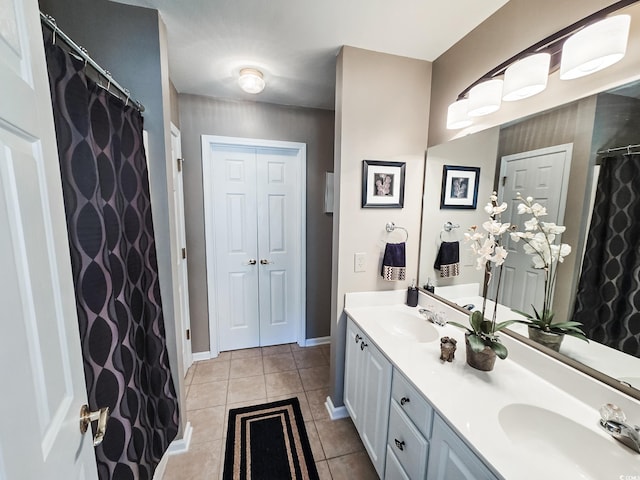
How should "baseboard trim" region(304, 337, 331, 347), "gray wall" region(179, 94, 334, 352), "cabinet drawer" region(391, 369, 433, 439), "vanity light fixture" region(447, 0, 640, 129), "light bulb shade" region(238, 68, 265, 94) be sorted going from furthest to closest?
"baseboard trim" region(304, 337, 331, 347), "gray wall" region(179, 94, 334, 352), "light bulb shade" region(238, 68, 265, 94), "cabinet drawer" region(391, 369, 433, 439), "vanity light fixture" region(447, 0, 640, 129)

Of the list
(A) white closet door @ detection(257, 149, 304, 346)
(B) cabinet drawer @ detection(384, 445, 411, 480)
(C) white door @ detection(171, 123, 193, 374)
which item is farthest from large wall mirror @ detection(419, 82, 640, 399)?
(C) white door @ detection(171, 123, 193, 374)

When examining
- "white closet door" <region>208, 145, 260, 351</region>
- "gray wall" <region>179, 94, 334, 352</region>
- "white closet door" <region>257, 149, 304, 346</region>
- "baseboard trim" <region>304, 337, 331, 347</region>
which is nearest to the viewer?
"gray wall" <region>179, 94, 334, 352</region>

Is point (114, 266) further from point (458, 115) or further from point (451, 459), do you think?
point (458, 115)

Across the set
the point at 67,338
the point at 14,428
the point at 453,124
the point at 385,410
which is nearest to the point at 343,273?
the point at 385,410

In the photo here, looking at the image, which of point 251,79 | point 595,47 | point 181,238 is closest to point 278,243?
point 181,238

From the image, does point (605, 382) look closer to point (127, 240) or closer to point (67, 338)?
point (67, 338)

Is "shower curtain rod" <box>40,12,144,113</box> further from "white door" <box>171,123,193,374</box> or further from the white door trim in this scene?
the white door trim

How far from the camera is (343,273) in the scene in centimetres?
174

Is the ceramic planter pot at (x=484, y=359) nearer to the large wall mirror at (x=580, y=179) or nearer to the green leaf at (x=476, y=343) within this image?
the green leaf at (x=476, y=343)

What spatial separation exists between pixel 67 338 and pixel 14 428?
9.9 inches

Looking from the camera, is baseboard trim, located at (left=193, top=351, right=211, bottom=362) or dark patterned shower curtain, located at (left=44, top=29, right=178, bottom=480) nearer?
dark patterned shower curtain, located at (left=44, top=29, right=178, bottom=480)

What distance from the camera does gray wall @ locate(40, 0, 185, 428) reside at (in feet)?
4.14

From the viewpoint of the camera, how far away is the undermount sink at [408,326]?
5.07 feet

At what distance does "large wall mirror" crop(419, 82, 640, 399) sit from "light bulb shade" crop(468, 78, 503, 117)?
11cm
